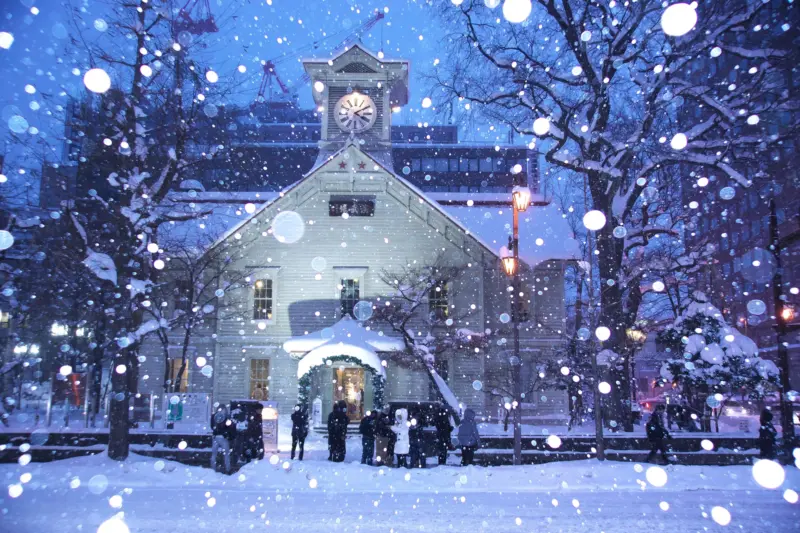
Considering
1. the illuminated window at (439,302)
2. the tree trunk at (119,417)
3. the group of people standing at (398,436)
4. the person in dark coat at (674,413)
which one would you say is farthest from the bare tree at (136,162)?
the person in dark coat at (674,413)

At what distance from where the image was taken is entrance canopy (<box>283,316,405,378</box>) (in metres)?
22.7

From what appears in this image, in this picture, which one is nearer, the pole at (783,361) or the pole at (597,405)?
the pole at (783,361)

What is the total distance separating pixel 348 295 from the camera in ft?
87.6

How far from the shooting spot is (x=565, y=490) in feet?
38.3

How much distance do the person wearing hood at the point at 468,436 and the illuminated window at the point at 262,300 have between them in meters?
14.6

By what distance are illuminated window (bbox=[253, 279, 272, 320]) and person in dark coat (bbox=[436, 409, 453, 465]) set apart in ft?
44.3

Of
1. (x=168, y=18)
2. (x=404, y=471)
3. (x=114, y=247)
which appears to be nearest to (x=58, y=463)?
(x=114, y=247)

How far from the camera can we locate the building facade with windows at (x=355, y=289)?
25938mm

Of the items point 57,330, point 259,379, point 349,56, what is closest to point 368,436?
point 259,379

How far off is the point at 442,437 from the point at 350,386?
37.0ft

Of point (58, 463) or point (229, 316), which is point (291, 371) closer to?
point (229, 316)

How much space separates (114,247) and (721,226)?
55.7 m

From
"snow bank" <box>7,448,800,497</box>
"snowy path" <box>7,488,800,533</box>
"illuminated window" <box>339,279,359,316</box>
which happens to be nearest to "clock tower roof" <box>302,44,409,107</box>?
"illuminated window" <box>339,279,359,316</box>

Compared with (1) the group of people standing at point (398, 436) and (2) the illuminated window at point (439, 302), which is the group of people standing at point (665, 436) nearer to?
(1) the group of people standing at point (398, 436)
